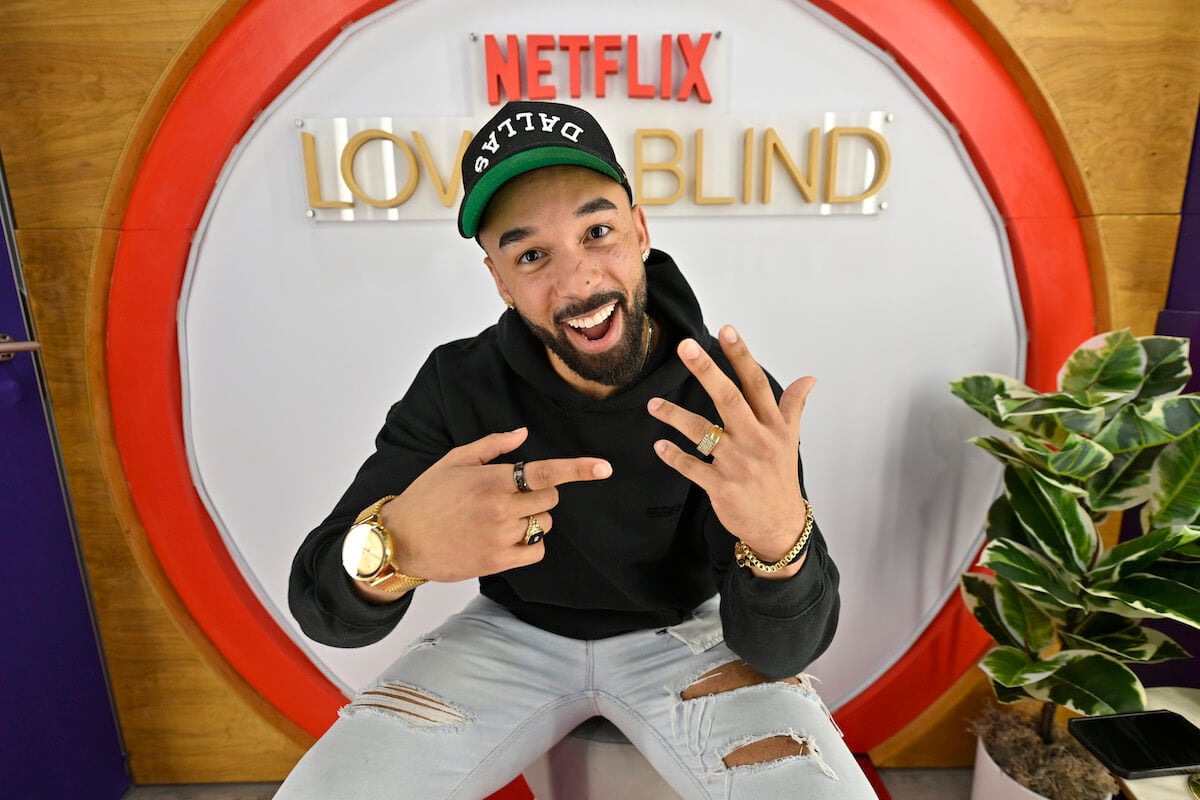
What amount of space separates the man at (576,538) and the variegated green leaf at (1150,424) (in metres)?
0.68

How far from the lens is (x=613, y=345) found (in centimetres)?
107

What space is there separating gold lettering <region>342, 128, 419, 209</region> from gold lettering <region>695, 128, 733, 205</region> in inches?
25.2

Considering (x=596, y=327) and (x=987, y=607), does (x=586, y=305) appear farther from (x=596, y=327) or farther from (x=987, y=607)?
(x=987, y=607)

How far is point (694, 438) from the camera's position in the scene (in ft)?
2.75

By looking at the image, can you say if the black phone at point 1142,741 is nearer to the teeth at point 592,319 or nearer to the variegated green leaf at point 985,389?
the variegated green leaf at point 985,389

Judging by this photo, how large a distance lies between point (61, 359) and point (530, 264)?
1.30 metres

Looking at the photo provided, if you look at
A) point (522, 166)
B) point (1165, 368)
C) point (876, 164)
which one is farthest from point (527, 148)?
point (1165, 368)

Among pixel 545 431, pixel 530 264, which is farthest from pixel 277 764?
pixel 530 264

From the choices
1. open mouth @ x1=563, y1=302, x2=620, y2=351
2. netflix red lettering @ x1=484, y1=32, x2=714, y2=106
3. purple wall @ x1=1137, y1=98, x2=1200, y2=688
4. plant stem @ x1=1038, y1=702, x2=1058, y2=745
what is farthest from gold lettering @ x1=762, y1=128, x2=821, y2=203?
plant stem @ x1=1038, y1=702, x2=1058, y2=745

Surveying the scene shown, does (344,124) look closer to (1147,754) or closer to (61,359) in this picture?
(61,359)

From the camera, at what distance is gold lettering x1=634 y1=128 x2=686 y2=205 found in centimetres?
142

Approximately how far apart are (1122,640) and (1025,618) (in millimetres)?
178

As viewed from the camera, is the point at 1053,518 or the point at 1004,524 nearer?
the point at 1053,518

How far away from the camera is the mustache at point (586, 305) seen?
1.03 m
